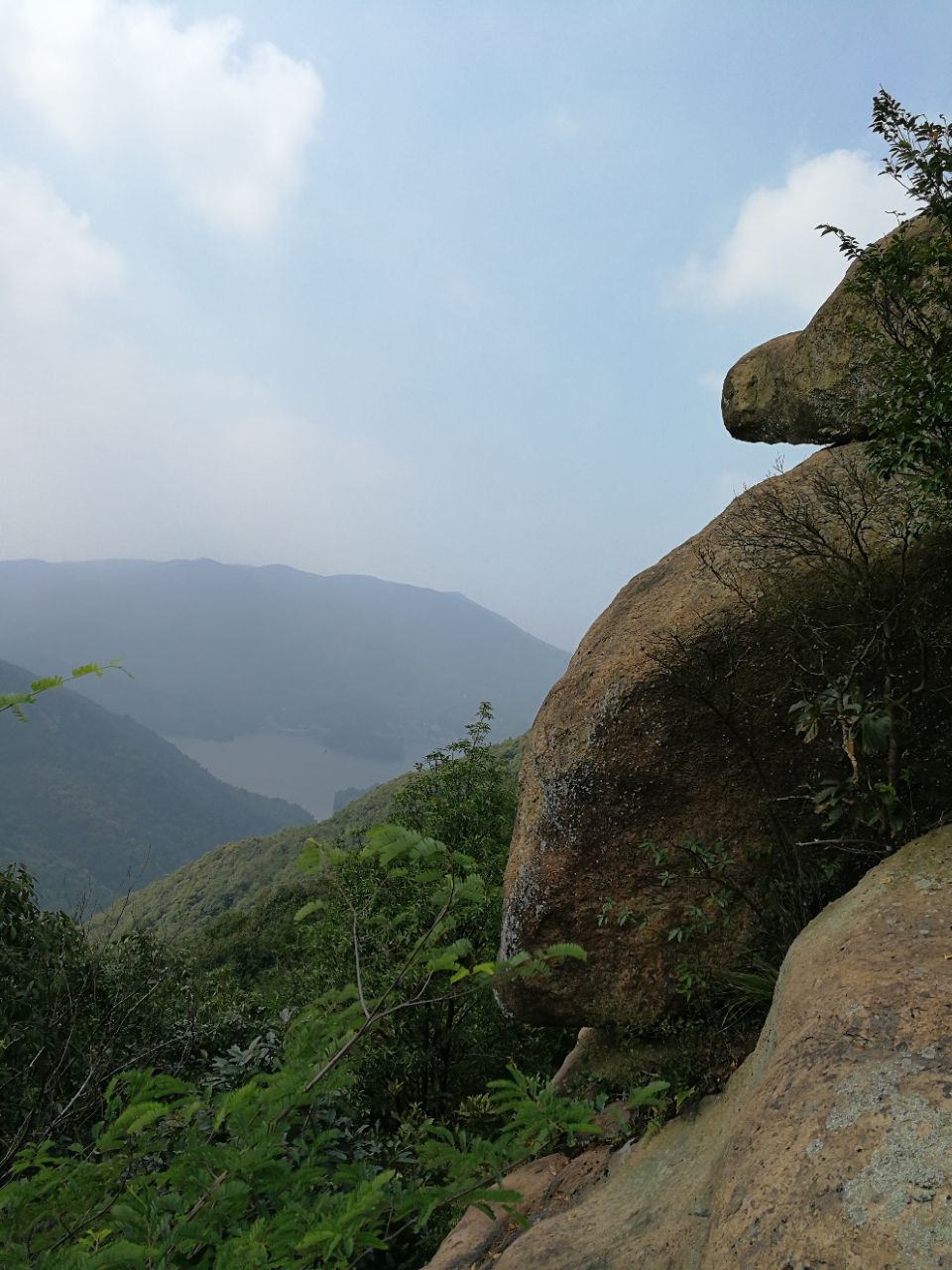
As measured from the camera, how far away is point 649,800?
7.12 metres

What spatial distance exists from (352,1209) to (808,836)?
498cm

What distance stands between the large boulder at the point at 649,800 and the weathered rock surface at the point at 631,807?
13mm

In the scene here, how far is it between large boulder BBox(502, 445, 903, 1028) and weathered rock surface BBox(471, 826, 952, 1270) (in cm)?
177

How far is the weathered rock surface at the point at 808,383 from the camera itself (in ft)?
27.5

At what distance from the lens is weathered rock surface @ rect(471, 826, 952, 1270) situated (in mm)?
2520

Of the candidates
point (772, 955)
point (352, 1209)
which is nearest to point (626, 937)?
point (772, 955)

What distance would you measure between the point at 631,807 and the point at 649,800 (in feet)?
0.61

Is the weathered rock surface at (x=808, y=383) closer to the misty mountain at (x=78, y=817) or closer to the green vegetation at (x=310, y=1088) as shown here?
the green vegetation at (x=310, y=1088)

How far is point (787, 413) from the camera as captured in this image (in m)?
9.72

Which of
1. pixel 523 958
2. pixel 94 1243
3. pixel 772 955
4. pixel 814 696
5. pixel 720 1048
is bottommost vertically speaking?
pixel 720 1048

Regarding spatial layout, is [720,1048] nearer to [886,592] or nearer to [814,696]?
[814,696]

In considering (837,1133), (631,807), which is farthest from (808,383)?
(837,1133)

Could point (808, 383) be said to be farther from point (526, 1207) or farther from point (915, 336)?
point (526, 1207)

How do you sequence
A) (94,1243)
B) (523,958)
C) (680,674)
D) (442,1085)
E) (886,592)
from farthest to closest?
(442,1085), (680,674), (886,592), (523,958), (94,1243)
